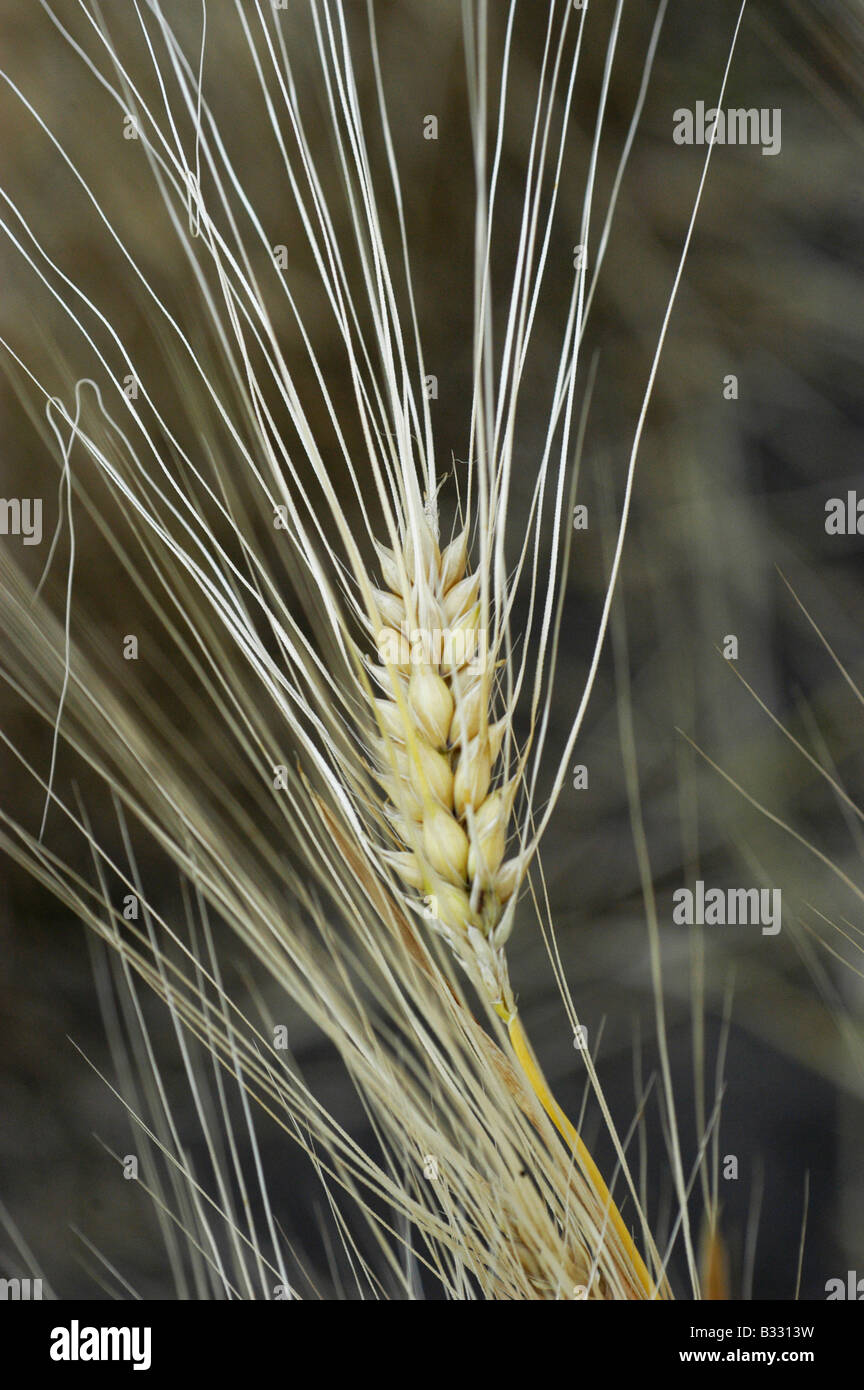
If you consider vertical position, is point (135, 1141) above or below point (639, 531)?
below

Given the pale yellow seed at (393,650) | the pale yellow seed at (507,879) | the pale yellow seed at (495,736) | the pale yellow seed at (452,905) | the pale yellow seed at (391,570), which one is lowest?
the pale yellow seed at (452,905)

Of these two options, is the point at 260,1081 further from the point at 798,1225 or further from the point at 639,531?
the point at 639,531

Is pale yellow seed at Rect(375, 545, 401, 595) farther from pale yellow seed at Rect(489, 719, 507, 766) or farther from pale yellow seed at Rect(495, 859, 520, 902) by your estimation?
pale yellow seed at Rect(495, 859, 520, 902)

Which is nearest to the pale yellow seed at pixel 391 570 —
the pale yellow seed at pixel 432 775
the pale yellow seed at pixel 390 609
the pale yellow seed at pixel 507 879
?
the pale yellow seed at pixel 390 609

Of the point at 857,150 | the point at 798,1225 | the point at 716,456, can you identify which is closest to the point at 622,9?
the point at 857,150

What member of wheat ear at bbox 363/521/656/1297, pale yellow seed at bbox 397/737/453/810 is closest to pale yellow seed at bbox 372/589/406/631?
wheat ear at bbox 363/521/656/1297

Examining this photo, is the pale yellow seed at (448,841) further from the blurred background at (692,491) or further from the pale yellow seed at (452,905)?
the blurred background at (692,491)
